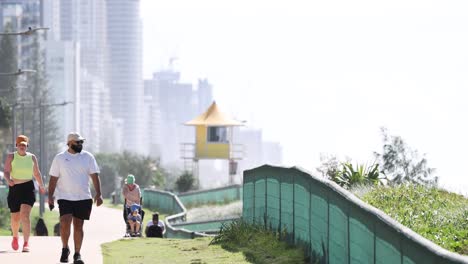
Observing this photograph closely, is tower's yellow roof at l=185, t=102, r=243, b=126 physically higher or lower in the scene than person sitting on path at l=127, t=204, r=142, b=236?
lower

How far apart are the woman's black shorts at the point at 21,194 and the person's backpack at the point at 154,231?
9625mm

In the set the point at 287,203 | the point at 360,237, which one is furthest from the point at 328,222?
the point at 287,203

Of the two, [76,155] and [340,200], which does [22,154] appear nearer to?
[76,155]

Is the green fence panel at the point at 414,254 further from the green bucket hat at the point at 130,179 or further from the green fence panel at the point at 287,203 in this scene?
the green bucket hat at the point at 130,179

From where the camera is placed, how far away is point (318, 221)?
54.1ft

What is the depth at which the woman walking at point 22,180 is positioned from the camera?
62.7ft

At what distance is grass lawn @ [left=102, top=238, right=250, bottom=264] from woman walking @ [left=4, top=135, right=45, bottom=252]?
1.21 m

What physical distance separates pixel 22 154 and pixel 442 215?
5.61m

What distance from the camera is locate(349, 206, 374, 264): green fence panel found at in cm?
1306

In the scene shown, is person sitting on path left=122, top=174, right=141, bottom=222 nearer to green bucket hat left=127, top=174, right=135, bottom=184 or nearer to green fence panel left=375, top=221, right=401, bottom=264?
green bucket hat left=127, top=174, right=135, bottom=184

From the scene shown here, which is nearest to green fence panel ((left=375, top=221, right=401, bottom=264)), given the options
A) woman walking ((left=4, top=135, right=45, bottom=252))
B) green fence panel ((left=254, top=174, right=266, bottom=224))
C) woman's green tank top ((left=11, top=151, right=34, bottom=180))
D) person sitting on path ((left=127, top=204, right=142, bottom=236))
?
woman walking ((left=4, top=135, right=45, bottom=252))

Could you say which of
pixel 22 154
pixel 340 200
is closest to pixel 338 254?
pixel 340 200

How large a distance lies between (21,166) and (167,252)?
231 centimetres

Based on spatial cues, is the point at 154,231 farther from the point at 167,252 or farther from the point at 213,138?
the point at 213,138
